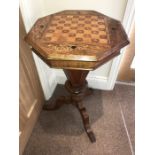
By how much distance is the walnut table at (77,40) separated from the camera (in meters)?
0.75

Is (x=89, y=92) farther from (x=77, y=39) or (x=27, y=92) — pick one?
(x=77, y=39)

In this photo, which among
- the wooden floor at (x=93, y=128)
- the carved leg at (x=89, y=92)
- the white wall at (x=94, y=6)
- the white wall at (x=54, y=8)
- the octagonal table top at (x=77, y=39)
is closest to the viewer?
the octagonal table top at (x=77, y=39)

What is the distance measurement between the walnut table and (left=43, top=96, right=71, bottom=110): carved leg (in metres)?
0.23

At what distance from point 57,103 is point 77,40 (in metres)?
0.69

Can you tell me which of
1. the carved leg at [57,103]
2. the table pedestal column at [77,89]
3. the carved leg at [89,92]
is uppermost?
the table pedestal column at [77,89]

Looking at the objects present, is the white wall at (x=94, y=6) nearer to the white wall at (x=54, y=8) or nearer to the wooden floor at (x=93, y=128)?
the white wall at (x=54, y=8)

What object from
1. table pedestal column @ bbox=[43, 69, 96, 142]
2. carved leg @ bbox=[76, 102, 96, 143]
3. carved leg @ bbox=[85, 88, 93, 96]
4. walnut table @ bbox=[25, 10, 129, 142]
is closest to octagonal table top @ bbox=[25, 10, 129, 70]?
walnut table @ bbox=[25, 10, 129, 142]

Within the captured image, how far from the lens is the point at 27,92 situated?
116cm

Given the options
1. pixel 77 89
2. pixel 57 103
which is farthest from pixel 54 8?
pixel 57 103

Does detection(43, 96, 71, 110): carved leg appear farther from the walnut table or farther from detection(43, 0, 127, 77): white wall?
detection(43, 0, 127, 77): white wall

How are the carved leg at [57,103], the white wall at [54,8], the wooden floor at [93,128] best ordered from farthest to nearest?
the carved leg at [57,103], the wooden floor at [93,128], the white wall at [54,8]

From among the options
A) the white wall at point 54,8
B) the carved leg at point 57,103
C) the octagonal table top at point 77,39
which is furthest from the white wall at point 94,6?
the carved leg at point 57,103
